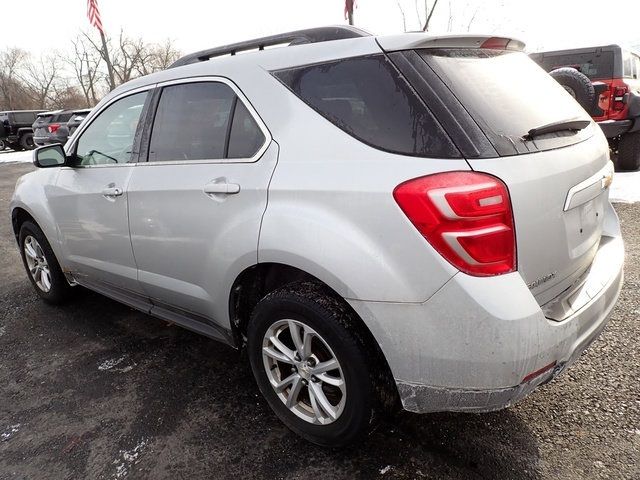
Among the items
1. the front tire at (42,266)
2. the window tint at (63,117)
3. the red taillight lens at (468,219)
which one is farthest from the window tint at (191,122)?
the window tint at (63,117)

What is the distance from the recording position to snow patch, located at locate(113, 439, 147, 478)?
2041mm

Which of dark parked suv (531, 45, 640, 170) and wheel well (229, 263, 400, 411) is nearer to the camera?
wheel well (229, 263, 400, 411)

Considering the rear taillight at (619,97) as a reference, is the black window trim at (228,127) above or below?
above

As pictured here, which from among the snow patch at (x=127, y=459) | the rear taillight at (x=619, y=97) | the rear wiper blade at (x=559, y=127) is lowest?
the snow patch at (x=127, y=459)

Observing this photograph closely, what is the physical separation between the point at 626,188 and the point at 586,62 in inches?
93.9

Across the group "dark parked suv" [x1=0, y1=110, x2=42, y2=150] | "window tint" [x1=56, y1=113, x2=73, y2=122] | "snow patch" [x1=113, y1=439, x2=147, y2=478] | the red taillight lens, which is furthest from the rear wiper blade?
"dark parked suv" [x1=0, y1=110, x2=42, y2=150]

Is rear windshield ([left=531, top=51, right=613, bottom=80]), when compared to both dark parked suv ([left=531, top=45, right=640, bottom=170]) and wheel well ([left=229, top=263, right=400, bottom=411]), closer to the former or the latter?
dark parked suv ([left=531, top=45, right=640, bottom=170])

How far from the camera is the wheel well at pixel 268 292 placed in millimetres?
1851

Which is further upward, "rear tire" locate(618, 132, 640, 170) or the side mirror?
the side mirror

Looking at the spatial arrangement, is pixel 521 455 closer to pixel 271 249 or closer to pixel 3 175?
pixel 271 249

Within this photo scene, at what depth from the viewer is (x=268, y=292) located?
225 centimetres

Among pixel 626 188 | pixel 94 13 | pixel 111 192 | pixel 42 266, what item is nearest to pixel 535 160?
pixel 111 192

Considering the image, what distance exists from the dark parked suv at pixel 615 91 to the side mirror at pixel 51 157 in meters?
6.43

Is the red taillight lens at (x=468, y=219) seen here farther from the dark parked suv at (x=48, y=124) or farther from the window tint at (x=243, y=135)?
the dark parked suv at (x=48, y=124)
